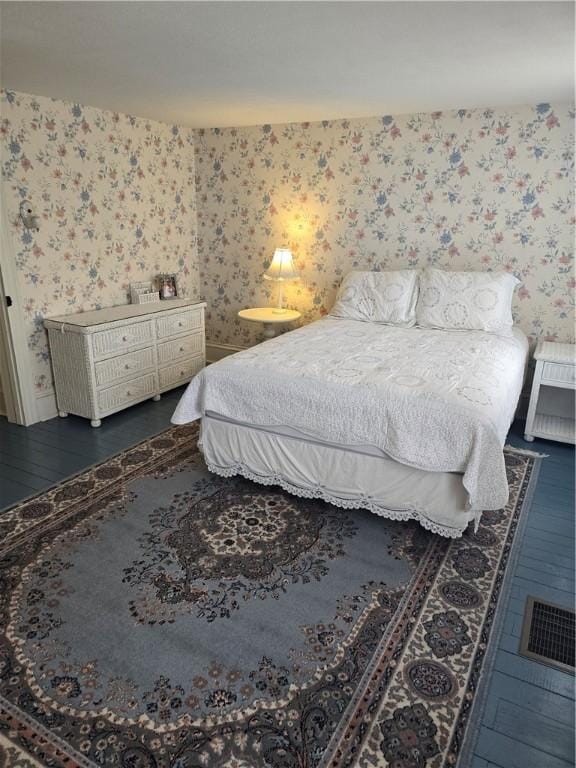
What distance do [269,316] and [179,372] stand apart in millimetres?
908

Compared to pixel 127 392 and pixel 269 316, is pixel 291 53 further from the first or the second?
pixel 127 392

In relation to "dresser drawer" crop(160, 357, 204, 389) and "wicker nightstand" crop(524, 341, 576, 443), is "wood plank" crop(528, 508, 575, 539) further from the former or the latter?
"dresser drawer" crop(160, 357, 204, 389)

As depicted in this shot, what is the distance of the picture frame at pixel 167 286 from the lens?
177 inches

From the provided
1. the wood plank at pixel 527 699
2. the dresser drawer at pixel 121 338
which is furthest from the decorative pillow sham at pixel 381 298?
the wood plank at pixel 527 699

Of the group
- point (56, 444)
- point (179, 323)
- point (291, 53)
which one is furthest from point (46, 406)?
point (291, 53)

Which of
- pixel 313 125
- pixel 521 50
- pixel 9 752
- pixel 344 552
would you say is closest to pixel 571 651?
pixel 344 552

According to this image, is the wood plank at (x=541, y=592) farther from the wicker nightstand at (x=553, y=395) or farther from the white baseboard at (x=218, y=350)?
the white baseboard at (x=218, y=350)

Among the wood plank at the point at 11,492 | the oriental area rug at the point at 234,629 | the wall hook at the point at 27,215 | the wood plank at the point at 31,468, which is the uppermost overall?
the wall hook at the point at 27,215

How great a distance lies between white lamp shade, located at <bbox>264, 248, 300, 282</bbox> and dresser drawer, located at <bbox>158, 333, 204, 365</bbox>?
846mm

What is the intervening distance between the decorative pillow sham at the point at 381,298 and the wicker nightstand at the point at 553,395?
93cm

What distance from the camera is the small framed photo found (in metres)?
4.49

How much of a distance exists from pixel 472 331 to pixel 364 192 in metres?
1.45

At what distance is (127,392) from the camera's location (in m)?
3.83

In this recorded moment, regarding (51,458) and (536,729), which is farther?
(51,458)
